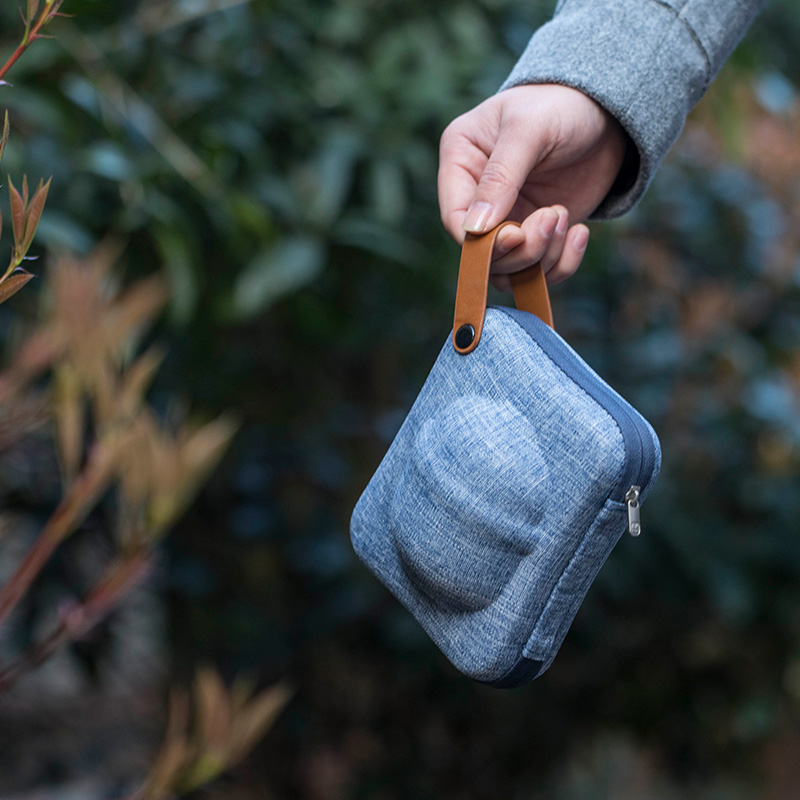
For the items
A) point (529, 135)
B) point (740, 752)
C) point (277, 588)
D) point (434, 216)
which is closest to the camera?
point (529, 135)

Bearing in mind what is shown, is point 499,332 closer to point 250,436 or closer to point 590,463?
point 590,463

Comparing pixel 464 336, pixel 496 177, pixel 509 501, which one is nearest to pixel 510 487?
pixel 509 501

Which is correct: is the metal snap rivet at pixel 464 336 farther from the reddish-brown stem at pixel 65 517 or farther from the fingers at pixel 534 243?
the reddish-brown stem at pixel 65 517

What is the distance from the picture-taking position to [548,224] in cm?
60

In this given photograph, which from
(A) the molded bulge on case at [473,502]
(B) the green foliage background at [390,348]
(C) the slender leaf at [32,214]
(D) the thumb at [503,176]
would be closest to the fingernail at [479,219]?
(D) the thumb at [503,176]

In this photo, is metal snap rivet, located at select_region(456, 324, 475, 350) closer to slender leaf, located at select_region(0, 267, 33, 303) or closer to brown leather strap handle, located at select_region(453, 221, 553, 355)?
brown leather strap handle, located at select_region(453, 221, 553, 355)

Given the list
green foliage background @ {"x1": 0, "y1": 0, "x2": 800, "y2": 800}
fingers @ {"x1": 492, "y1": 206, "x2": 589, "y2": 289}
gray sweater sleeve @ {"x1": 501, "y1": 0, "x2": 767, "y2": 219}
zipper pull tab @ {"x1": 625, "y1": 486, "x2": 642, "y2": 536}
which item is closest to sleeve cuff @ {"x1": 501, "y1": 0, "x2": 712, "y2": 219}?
gray sweater sleeve @ {"x1": 501, "y1": 0, "x2": 767, "y2": 219}

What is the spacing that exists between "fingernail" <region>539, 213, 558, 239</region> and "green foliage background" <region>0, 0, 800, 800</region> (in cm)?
47

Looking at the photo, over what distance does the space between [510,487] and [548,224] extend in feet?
0.64

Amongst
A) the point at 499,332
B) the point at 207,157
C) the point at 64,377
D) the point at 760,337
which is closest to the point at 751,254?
the point at 760,337

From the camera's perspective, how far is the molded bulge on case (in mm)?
548

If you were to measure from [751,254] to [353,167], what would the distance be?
3.34 ft

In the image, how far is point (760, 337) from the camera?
174 cm

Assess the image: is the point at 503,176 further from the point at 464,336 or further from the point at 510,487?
the point at 510,487
